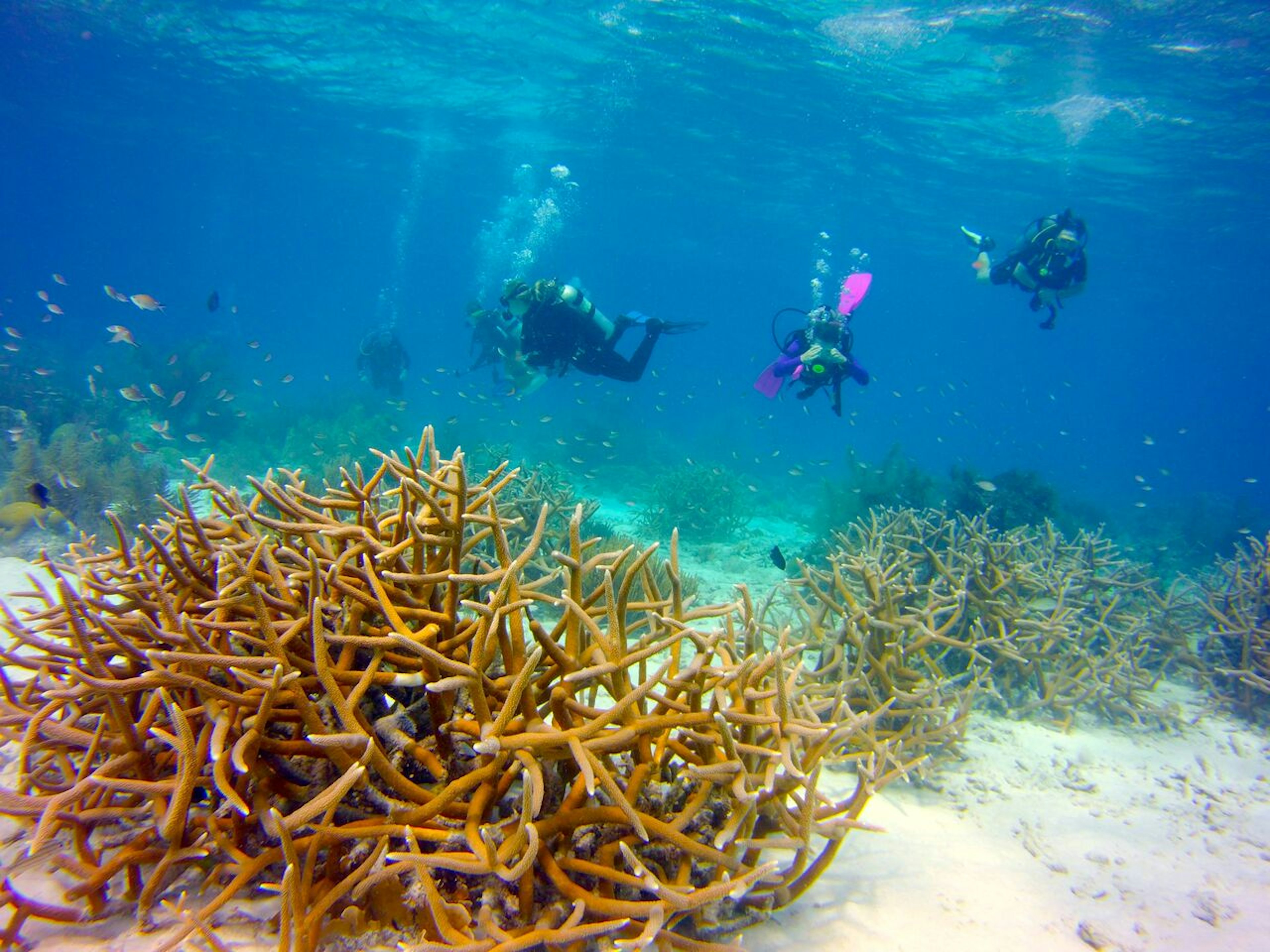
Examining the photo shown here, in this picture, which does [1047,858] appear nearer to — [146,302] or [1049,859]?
[1049,859]

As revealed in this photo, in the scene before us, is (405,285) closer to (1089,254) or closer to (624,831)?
(1089,254)

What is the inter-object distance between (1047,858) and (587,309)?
9.01 metres

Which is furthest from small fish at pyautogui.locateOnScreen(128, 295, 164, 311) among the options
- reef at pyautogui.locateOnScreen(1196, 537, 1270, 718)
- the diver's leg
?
reef at pyautogui.locateOnScreen(1196, 537, 1270, 718)

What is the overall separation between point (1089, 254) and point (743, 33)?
30.0 m

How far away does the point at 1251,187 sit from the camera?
24.7 metres

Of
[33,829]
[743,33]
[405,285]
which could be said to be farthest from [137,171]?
[405,285]

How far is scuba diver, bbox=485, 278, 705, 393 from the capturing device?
10.0 meters

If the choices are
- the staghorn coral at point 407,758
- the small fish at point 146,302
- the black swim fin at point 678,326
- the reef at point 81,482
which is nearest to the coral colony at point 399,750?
the staghorn coral at point 407,758

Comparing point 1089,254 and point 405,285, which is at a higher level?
point 1089,254

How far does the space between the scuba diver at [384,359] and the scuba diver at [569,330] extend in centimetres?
936

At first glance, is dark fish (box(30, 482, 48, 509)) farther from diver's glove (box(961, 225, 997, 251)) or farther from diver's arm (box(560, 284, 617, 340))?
diver's glove (box(961, 225, 997, 251))

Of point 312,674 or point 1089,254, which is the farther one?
point 1089,254

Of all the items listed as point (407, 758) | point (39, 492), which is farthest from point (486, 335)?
point (407, 758)

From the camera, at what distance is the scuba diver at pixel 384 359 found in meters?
19.1
